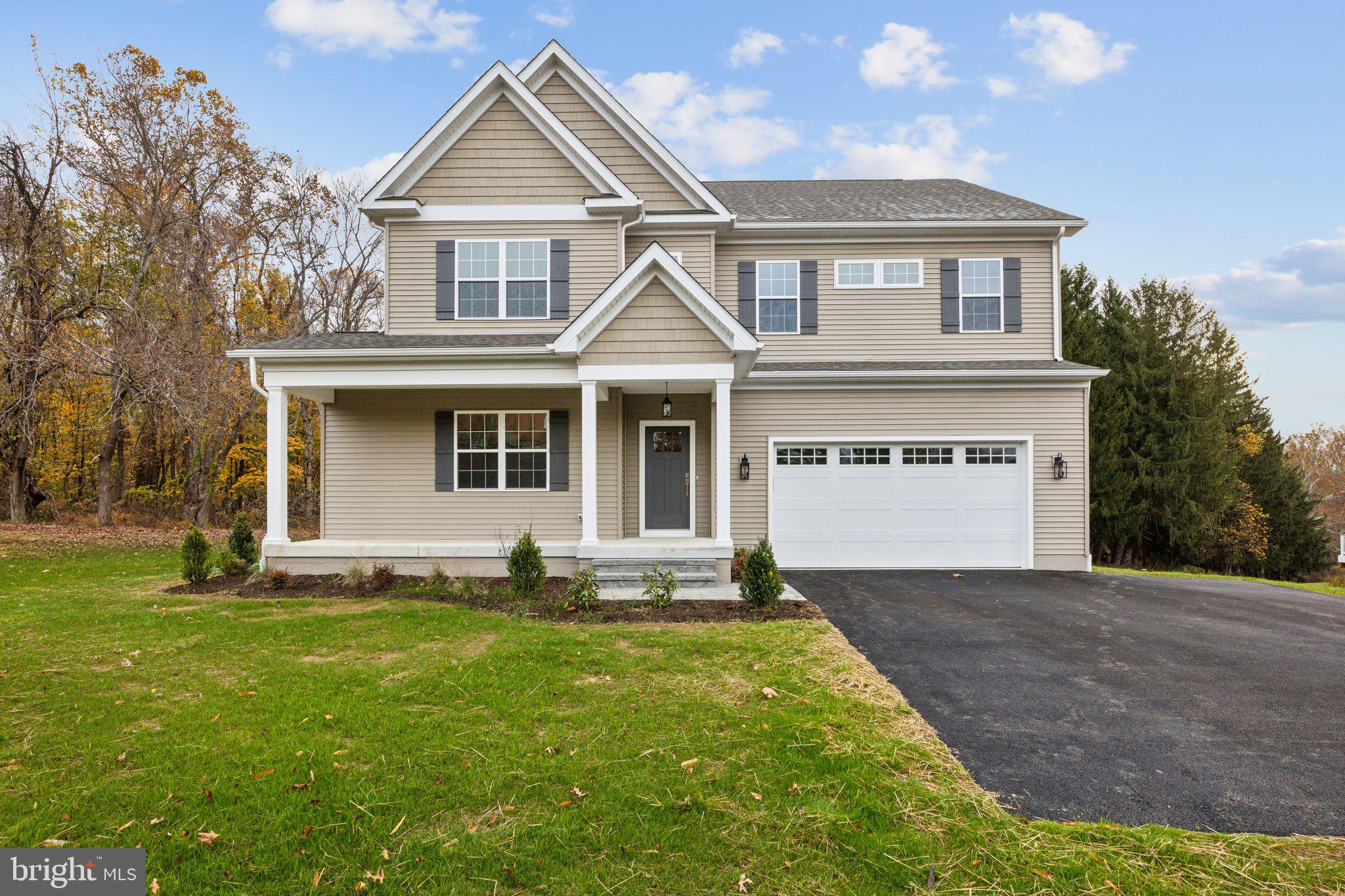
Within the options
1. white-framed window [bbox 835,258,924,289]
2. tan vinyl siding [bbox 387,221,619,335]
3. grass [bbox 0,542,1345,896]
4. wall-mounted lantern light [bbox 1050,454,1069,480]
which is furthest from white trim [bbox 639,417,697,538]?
wall-mounted lantern light [bbox 1050,454,1069,480]

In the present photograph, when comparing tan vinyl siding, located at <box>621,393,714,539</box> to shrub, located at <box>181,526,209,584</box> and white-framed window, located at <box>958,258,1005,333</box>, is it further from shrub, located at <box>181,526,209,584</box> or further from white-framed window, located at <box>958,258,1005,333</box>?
shrub, located at <box>181,526,209,584</box>

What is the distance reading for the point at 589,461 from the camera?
9359 millimetres

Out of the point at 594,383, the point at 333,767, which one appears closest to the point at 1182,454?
the point at 594,383

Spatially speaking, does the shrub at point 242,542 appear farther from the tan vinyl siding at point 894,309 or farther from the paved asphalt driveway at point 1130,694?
the tan vinyl siding at point 894,309

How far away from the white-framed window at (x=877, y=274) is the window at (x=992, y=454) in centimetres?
334

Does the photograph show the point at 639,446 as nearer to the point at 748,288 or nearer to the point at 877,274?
the point at 748,288

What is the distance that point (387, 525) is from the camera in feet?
36.0

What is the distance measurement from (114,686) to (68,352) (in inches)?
567

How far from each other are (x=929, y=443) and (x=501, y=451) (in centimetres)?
773

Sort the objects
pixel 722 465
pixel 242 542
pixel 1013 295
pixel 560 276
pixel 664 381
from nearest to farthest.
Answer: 1. pixel 722 465
2. pixel 664 381
3. pixel 242 542
4. pixel 560 276
5. pixel 1013 295

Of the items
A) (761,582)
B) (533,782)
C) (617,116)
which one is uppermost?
(617,116)

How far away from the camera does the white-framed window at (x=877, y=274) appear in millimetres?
12539

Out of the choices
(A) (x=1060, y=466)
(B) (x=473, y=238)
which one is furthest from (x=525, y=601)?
(A) (x=1060, y=466)

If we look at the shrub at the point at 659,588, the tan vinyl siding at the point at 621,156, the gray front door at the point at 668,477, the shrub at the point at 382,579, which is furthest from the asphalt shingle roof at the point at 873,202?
the shrub at the point at 382,579
